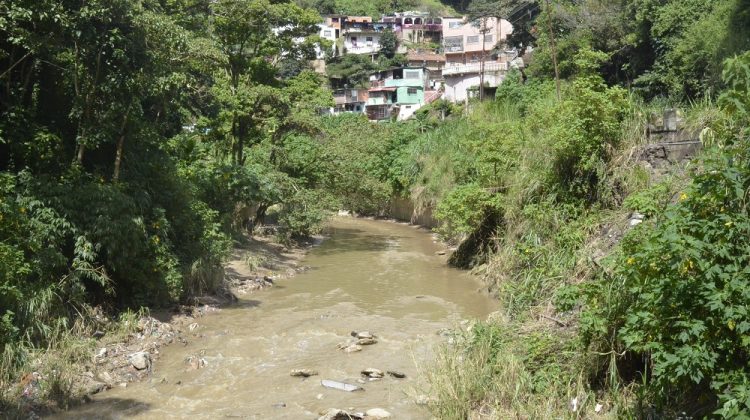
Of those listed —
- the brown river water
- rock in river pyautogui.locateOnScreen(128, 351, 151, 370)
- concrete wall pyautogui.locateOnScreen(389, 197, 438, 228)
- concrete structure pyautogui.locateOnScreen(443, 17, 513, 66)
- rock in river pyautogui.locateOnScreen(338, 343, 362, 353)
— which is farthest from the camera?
concrete structure pyautogui.locateOnScreen(443, 17, 513, 66)

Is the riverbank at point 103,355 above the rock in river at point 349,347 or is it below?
above

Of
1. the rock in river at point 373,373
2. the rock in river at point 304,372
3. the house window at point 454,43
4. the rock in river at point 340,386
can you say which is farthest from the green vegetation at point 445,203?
the house window at point 454,43

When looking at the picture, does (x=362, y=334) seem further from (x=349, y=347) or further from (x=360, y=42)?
(x=360, y=42)

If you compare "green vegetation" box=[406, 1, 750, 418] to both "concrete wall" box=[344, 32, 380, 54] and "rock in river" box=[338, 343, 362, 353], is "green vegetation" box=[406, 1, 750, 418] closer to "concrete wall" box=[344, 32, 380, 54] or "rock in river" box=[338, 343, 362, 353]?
"rock in river" box=[338, 343, 362, 353]

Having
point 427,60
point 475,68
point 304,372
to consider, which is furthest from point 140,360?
point 427,60

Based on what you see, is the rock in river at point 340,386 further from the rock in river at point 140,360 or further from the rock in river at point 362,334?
the rock in river at point 140,360

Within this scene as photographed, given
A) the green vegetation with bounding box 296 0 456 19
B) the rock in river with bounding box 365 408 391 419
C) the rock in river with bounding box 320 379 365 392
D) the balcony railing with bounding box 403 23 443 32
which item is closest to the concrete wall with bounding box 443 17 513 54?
the balcony railing with bounding box 403 23 443 32

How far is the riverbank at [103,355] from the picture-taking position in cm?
836

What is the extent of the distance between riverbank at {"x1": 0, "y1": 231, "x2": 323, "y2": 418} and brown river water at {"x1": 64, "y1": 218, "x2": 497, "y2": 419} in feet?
0.68

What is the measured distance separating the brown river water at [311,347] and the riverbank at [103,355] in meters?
0.21

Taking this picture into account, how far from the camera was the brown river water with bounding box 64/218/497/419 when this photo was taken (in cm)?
866

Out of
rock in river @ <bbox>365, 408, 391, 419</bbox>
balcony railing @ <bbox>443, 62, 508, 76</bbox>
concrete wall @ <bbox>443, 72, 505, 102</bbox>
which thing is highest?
balcony railing @ <bbox>443, 62, 508, 76</bbox>

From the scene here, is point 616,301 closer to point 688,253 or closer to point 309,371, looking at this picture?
point 688,253

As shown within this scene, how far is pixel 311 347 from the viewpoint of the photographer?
11.5m
